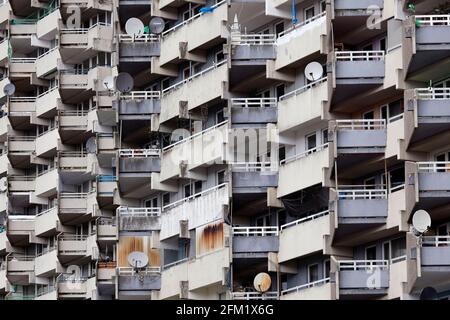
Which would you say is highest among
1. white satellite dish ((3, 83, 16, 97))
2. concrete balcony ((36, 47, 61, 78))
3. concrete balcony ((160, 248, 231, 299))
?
concrete balcony ((36, 47, 61, 78))

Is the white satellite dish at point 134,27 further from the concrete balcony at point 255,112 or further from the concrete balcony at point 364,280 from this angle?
the concrete balcony at point 364,280

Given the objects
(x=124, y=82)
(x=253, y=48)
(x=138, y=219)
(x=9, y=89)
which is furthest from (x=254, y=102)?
(x=9, y=89)

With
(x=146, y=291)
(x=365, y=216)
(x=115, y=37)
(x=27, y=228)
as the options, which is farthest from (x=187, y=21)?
(x=27, y=228)

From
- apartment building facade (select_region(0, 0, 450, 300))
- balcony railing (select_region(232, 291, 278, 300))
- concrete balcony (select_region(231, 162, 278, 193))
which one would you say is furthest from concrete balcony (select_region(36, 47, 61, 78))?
balcony railing (select_region(232, 291, 278, 300))

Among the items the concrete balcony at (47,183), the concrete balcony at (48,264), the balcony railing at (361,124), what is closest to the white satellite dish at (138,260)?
the balcony railing at (361,124)

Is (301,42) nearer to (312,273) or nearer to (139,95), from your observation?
(312,273)

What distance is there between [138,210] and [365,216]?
19.0 metres

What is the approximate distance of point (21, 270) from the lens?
102750 mm

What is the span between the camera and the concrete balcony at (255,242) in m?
74.3

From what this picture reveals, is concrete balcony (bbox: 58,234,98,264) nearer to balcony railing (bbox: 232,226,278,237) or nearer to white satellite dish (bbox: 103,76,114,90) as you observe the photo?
white satellite dish (bbox: 103,76,114,90)

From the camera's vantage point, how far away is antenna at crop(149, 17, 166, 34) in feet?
278

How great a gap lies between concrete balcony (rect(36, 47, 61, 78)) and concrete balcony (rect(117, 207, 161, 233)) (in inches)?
687

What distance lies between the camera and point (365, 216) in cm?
6844

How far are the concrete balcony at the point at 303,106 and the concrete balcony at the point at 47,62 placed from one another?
2802cm
